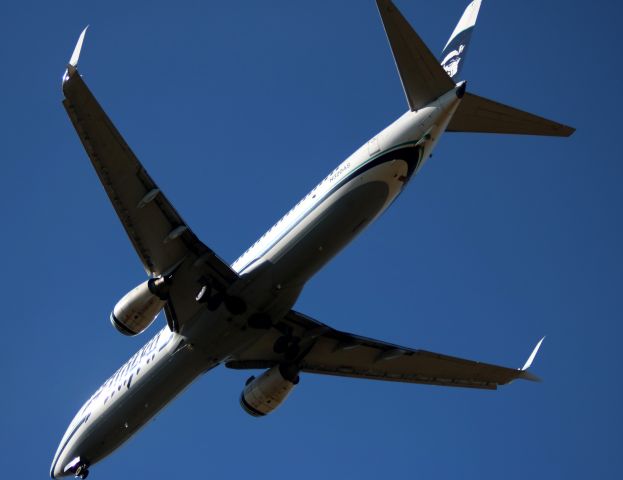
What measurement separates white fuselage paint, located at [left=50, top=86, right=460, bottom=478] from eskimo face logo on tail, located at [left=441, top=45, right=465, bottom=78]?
3.08m

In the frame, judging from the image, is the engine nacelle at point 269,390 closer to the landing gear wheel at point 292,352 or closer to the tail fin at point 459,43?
the landing gear wheel at point 292,352

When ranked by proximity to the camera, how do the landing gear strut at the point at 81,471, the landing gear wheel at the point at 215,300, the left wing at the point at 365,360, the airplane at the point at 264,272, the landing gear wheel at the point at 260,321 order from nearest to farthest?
the airplane at the point at 264,272
the landing gear wheel at the point at 215,300
the landing gear wheel at the point at 260,321
the landing gear strut at the point at 81,471
the left wing at the point at 365,360

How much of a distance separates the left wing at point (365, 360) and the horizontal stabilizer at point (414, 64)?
26.6 ft

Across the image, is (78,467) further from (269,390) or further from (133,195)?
(133,195)

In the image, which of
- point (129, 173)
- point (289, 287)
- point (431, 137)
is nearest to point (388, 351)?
point (289, 287)

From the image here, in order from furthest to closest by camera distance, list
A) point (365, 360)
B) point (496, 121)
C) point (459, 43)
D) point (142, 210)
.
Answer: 1. point (365, 360)
2. point (459, 43)
3. point (496, 121)
4. point (142, 210)

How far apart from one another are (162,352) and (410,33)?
11.6m

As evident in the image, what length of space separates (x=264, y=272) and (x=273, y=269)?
31 cm

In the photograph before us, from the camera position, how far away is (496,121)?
2623 cm

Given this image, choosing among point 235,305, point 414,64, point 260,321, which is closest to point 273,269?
point 235,305

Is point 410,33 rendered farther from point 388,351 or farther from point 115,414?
point 115,414

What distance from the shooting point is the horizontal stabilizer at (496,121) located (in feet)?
83.5

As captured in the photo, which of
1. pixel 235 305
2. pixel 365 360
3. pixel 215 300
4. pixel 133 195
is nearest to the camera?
pixel 133 195

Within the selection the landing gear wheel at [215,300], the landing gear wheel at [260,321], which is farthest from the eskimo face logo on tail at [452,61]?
the landing gear wheel at [215,300]
